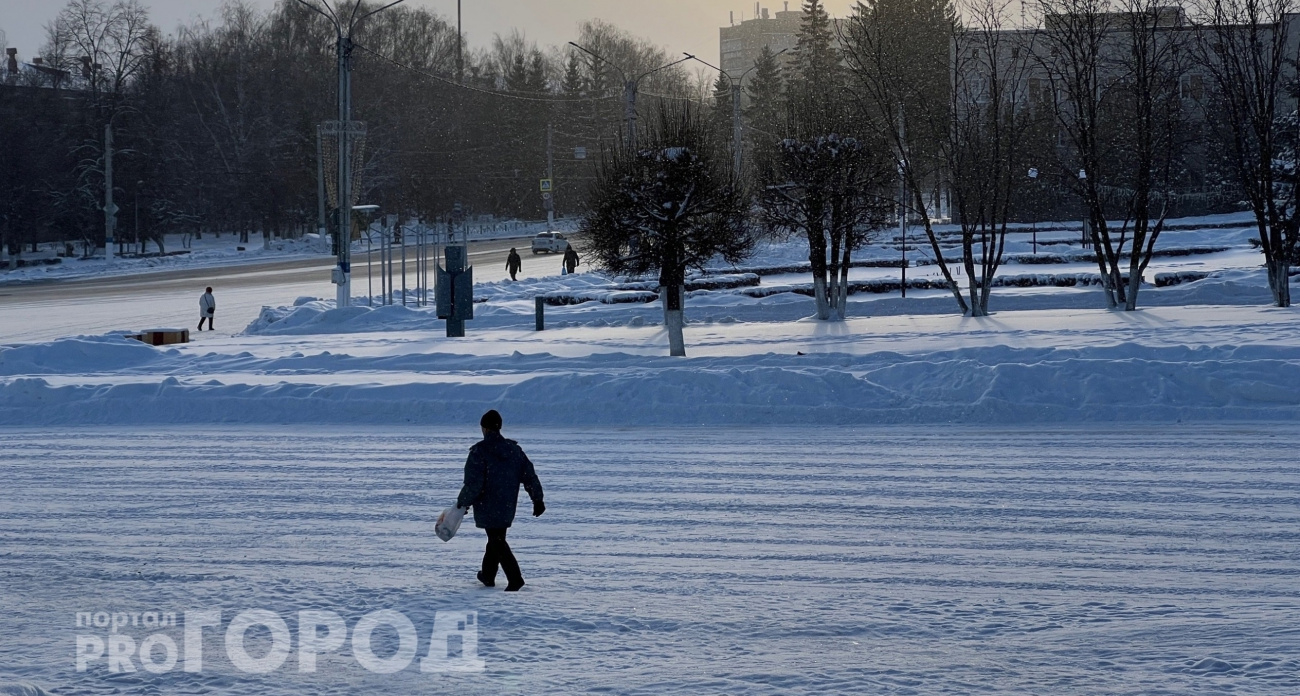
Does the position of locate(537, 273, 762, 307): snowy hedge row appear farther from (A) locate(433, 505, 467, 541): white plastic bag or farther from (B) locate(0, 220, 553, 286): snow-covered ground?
(A) locate(433, 505, 467, 541): white plastic bag

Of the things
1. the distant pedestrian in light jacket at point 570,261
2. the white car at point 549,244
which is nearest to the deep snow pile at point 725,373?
the distant pedestrian in light jacket at point 570,261

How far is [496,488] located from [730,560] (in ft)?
5.87

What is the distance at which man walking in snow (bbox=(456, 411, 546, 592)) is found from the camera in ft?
26.1

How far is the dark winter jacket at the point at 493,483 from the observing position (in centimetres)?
795

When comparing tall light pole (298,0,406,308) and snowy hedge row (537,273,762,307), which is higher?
tall light pole (298,0,406,308)

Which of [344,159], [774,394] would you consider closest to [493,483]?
[774,394]

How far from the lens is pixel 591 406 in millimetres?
15953

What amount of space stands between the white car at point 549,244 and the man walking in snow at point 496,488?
2370 inches

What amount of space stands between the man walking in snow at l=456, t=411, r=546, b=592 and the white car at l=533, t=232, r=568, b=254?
2370 inches

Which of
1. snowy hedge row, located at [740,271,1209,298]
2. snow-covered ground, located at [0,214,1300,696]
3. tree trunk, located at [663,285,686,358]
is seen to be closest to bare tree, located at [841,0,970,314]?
snowy hedge row, located at [740,271,1209,298]

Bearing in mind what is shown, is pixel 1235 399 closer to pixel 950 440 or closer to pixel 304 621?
pixel 950 440

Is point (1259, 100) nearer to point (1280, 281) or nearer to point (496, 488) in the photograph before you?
point (1280, 281)

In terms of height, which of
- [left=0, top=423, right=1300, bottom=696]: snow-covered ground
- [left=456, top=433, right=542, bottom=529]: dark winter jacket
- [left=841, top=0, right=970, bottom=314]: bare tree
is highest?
[left=841, top=0, right=970, bottom=314]: bare tree

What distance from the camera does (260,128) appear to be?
8250 centimetres
